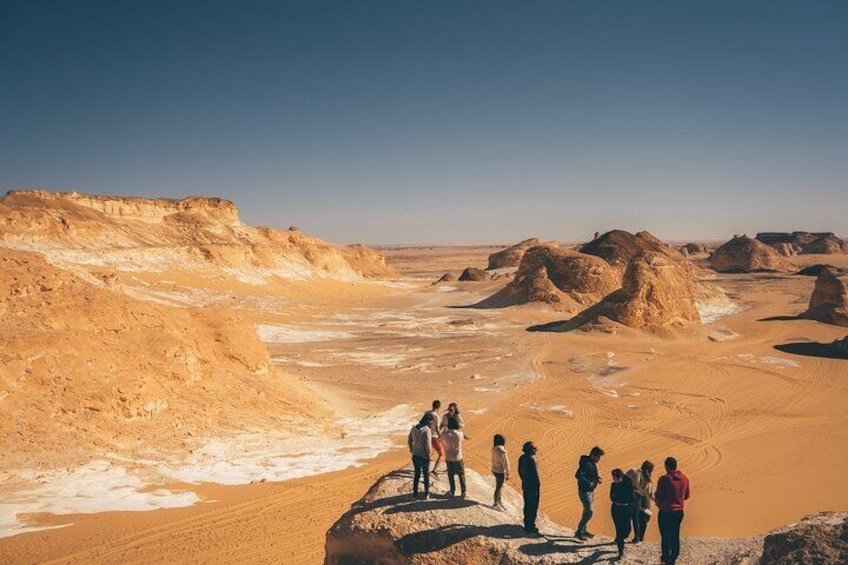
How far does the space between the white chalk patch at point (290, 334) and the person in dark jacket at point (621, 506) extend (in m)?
24.8

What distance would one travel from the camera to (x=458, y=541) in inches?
244

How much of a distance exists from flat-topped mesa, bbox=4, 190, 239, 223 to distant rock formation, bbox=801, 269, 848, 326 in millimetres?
55085

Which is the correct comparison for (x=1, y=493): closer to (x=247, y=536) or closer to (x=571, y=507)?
(x=247, y=536)

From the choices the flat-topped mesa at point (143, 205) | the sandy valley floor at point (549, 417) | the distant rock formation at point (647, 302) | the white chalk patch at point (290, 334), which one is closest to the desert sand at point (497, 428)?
the sandy valley floor at point (549, 417)

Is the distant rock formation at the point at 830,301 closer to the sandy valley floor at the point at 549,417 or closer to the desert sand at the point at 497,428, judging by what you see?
the desert sand at the point at 497,428

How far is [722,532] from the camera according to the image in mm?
9992

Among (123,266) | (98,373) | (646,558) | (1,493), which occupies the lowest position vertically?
(1,493)

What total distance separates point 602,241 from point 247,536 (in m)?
55.6

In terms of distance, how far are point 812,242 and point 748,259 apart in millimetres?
35411

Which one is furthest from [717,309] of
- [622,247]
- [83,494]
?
[83,494]

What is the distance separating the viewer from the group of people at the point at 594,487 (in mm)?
6199

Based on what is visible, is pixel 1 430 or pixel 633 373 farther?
pixel 633 373

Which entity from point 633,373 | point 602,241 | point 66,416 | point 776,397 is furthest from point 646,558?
point 602,241

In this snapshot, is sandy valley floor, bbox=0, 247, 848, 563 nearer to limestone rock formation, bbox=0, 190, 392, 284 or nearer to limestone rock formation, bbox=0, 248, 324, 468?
limestone rock formation, bbox=0, 248, 324, 468
